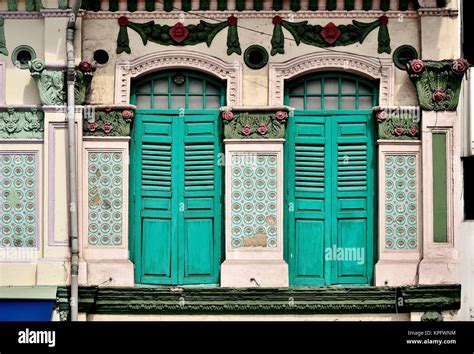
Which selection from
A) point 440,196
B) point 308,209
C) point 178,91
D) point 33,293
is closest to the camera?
point 33,293

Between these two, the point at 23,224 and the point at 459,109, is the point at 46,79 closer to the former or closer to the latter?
the point at 23,224

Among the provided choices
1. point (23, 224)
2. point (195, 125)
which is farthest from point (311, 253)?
point (23, 224)

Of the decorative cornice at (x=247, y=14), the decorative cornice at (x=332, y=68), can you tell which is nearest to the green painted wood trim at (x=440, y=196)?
the decorative cornice at (x=332, y=68)

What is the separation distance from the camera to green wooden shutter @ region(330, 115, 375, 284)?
→ 56.5 ft

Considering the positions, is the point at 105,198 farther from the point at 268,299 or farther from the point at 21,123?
the point at 268,299

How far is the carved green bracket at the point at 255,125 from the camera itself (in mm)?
17141

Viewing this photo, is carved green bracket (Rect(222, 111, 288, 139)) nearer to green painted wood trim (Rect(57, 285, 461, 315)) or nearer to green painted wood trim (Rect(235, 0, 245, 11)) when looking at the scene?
green painted wood trim (Rect(235, 0, 245, 11))

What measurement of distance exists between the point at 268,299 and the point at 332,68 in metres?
2.57

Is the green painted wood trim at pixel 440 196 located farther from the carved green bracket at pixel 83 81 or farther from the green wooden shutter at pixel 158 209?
the carved green bracket at pixel 83 81

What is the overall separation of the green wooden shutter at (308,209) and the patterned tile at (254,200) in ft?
0.70

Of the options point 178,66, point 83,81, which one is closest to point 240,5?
point 178,66

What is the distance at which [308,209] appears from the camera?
17.2 m

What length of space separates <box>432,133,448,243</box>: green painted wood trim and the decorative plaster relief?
10.9 ft

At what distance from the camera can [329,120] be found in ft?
56.8
